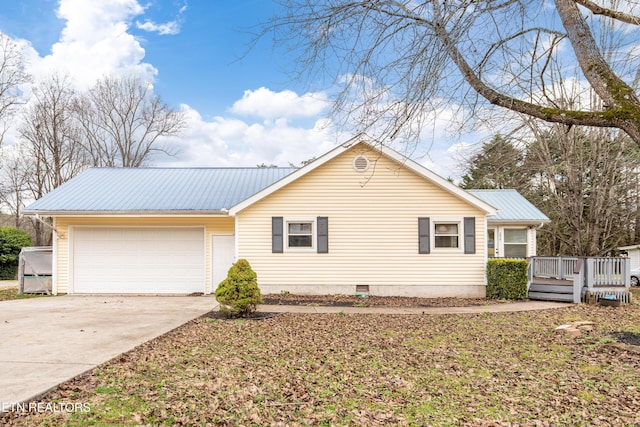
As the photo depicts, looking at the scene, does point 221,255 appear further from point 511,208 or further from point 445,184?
point 511,208

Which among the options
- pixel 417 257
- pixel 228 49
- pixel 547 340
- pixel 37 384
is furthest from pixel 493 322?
pixel 37 384

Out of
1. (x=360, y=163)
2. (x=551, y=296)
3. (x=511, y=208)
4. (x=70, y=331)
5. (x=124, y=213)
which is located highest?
(x=360, y=163)

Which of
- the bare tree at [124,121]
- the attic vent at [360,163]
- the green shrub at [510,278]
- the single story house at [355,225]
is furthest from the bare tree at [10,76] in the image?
the green shrub at [510,278]

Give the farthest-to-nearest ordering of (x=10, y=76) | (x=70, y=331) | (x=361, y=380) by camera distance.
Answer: (x=10, y=76) → (x=70, y=331) → (x=361, y=380)

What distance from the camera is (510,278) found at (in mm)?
12570

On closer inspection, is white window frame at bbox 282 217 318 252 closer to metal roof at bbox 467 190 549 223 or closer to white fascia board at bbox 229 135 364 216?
white fascia board at bbox 229 135 364 216

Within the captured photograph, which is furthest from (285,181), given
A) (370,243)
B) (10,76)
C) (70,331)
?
(10,76)

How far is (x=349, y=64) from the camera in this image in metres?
5.91

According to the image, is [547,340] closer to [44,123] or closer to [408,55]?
[408,55]

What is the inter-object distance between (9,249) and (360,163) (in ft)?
64.2

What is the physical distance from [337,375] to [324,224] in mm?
8088

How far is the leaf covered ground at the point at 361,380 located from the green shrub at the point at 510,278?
4.50 m

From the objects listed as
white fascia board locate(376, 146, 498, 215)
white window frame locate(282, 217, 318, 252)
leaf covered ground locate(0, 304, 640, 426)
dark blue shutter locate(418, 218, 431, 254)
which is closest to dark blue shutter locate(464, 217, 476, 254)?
white fascia board locate(376, 146, 498, 215)

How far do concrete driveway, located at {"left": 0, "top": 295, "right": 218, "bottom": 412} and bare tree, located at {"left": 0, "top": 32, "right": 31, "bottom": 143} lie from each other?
1688cm
